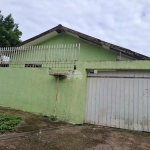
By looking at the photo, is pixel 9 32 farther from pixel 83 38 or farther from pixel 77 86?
pixel 77 86

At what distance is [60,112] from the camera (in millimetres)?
5910

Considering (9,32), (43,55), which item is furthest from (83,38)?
(9,32)

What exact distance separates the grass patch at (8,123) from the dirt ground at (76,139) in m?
0.20

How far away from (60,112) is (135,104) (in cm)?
249

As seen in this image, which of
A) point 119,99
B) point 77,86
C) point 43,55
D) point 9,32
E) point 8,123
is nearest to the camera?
point 8,123

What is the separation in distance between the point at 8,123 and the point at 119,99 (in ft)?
11.1

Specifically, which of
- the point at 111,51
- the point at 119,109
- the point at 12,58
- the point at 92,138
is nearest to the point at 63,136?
the point at 92,138

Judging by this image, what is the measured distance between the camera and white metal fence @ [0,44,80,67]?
6379 mm

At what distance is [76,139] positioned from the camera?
4.19 metres

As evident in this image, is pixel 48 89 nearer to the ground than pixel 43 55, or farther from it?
nearer to the ground

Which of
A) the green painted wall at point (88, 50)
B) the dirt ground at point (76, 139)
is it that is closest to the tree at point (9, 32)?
the green painted wall at point (88, 50)

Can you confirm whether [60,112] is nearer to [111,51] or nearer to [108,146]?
[108,146]

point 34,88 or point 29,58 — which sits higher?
point 29,58

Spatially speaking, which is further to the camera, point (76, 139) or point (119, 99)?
point (119, 99)
